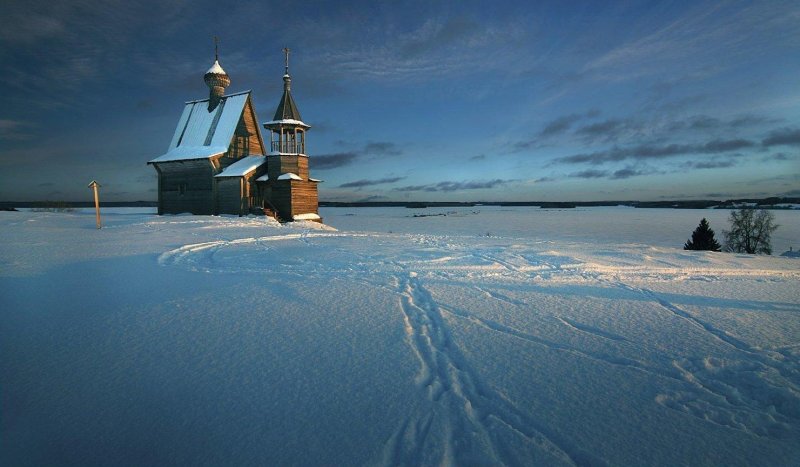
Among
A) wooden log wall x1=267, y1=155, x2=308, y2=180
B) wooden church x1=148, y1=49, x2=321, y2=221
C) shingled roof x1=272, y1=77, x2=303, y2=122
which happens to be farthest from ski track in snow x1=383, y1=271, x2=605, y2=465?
shingled roof x1=272, y1=77, x2=303, y2=122

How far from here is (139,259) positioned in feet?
28.2

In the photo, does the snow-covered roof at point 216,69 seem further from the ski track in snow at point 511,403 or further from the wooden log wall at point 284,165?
the ski track in snow at point 511,403

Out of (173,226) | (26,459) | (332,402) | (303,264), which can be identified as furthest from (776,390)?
(173,226)

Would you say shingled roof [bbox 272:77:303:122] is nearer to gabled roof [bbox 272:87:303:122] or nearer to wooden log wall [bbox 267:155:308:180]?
gabled roof [bbox 272:87:303:122]

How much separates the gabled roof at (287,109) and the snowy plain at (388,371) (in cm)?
2073

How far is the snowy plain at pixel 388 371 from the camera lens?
100 inches

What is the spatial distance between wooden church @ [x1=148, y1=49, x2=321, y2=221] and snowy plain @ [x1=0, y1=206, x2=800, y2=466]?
18977 mm

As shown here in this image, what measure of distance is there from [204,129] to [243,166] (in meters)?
5.22

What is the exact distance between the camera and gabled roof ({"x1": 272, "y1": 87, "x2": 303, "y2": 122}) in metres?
26.0

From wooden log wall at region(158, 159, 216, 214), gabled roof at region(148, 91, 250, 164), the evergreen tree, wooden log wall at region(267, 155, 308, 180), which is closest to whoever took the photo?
the evergreen tree

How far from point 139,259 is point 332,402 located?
25.7 feet

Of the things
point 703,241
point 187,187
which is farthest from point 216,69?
point 703,241

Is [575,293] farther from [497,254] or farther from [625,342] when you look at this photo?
[497,254]

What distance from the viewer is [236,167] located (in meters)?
26.0
